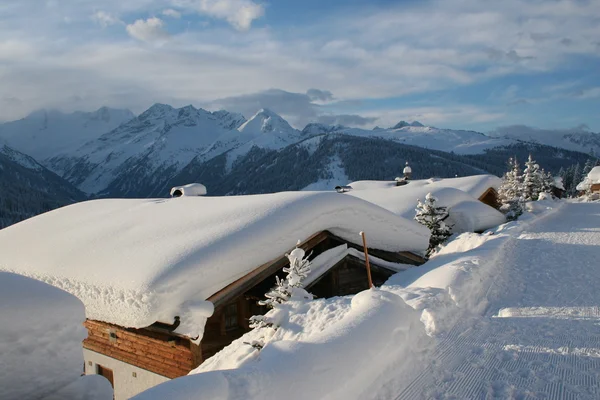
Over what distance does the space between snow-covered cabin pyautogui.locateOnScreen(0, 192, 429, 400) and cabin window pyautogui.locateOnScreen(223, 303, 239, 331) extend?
0.03 meters

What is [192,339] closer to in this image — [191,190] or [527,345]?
[527,345]

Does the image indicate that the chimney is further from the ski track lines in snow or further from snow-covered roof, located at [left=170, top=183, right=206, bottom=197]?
the ski track lines in snow

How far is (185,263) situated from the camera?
9141 mm

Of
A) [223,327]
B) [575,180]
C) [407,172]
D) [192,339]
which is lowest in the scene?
[575,180]

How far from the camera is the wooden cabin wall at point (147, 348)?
9.46 meters

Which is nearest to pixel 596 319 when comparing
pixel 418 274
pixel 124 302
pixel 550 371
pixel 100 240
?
pixel 550 371

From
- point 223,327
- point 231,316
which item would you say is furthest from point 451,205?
point 223,327

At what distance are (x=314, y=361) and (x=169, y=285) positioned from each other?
4868 mm

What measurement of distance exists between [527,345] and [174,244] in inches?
303

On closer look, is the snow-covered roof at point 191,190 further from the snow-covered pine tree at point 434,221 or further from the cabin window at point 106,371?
the cabin window at point 106,371

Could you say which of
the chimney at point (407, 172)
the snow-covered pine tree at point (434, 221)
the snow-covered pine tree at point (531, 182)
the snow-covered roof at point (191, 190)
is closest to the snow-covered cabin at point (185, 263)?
the snow-covered pine tree at point (434, 221)

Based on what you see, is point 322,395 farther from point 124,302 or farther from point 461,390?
point 124,302

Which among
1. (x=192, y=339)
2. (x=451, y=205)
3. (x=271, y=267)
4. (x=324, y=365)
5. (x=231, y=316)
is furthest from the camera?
(x=451, y=205)

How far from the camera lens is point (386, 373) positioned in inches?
207
